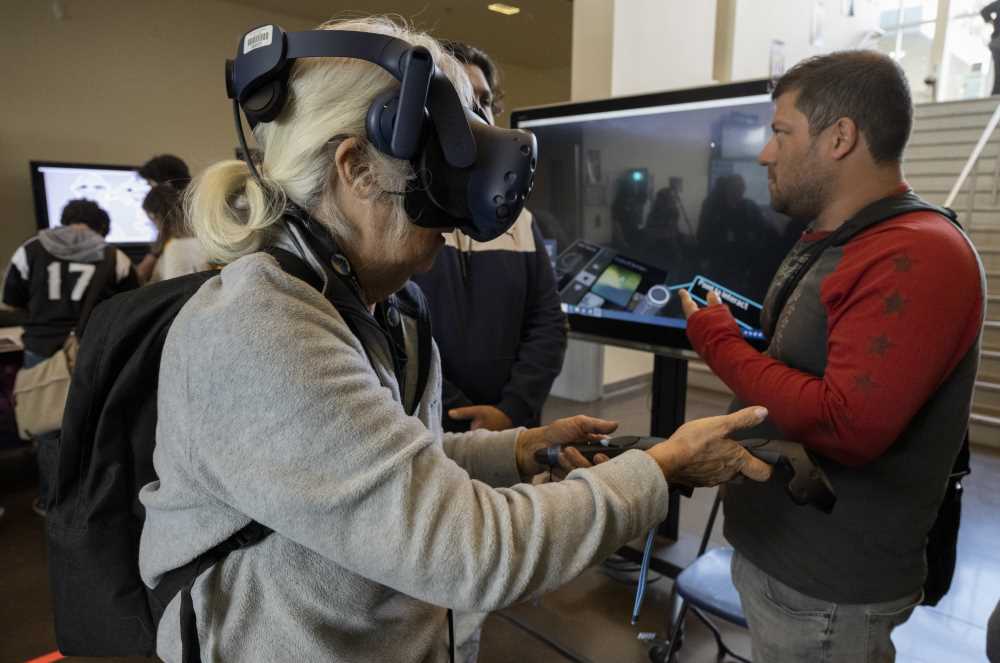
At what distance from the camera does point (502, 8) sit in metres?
6.23

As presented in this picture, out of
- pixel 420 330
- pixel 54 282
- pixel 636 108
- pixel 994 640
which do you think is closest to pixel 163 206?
pixel 54 282

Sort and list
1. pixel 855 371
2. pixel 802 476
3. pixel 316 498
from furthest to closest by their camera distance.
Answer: pixel 855 371
pixel 802 476
pixel 316 498

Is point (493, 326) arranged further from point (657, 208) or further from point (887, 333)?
point (887, 333)

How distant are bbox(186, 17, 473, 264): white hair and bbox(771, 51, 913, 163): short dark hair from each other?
71cm

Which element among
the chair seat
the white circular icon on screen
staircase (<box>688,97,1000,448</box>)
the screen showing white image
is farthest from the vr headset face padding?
the screen showing white image

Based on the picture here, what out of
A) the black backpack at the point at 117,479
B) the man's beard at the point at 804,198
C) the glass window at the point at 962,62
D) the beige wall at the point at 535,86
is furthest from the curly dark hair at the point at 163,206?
the glass window at the point at 962,62

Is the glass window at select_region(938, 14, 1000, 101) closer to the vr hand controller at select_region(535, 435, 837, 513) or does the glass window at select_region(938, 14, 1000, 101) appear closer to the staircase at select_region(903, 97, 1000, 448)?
the staircase at select_region(903, 97, 1000, 448)

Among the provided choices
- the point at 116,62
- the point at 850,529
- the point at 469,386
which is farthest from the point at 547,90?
the point at 850,529

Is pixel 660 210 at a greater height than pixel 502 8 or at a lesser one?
lesser

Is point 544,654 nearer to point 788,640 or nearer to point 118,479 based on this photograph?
point 788,640

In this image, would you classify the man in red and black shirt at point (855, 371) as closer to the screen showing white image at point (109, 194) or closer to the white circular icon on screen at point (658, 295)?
the white circular icon on screen at point (658, 295)

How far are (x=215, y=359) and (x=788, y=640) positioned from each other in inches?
44.6

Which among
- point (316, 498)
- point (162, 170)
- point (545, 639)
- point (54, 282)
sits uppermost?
point (162, 170)

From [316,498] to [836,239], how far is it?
0.98 meters
